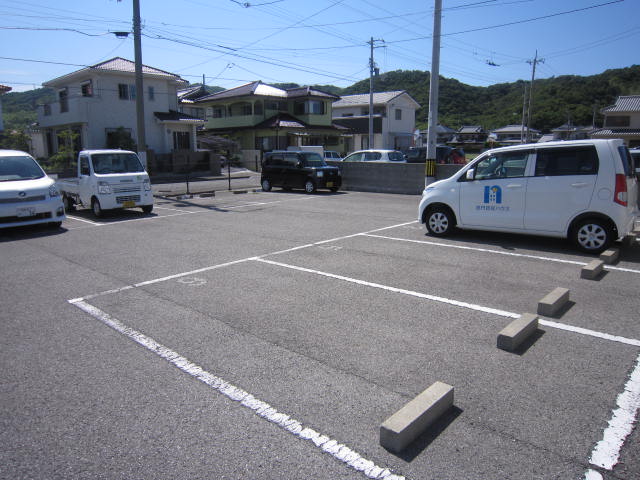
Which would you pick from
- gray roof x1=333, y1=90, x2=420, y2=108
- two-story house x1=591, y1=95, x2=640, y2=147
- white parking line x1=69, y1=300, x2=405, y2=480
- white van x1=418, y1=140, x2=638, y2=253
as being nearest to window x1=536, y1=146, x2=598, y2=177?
white van x1=418, y1=140, x2=638, y2=253

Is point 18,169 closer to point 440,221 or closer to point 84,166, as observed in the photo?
point 84,166

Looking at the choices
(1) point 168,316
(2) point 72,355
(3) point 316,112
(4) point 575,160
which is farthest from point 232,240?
(3) point 316,112

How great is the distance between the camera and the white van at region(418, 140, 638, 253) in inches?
284

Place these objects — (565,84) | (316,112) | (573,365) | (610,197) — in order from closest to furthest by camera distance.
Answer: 1. (573,365)
2. (610,197)
3. (316,112)
4. (565,84)

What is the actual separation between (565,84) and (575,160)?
66.1m

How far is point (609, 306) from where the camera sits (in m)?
5.12

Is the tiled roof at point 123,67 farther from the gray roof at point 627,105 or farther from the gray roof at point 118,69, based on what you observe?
the gray roof at point 627,105

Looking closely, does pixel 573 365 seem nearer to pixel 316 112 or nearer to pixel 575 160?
pixel 575 160

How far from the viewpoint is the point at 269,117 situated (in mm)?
38844

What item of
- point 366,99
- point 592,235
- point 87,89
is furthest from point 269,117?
point 592,235

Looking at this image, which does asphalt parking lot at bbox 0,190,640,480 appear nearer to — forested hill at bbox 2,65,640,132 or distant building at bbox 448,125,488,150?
forested hill at bbox 2,65,640,132

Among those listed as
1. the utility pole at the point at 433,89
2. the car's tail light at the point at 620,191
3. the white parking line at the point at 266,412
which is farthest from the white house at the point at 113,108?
the car's tail light at the point at 620,191

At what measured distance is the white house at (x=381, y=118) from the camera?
147 ft

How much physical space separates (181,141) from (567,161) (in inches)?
1149
